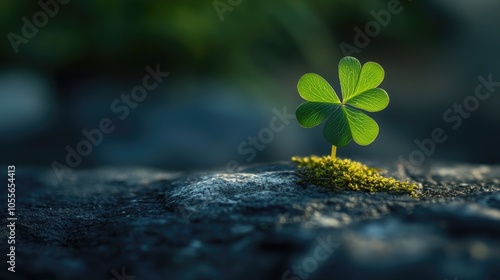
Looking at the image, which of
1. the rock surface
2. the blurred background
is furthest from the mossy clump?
the blurred background

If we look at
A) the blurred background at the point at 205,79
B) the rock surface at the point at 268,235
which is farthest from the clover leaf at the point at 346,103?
the blurred background at the point at 205,79

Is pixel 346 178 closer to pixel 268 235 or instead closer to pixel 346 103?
pixel 346 103

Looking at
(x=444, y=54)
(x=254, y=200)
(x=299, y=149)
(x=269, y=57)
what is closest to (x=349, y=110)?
(x=254, y=200)

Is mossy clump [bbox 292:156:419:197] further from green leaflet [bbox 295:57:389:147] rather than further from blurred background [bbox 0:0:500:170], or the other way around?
blurred background [bbox 0:0:500:170]

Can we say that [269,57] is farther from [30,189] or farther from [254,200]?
[254,200]

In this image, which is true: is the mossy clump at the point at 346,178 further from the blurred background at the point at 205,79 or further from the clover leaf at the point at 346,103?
the blurred background at the point at 205,79
